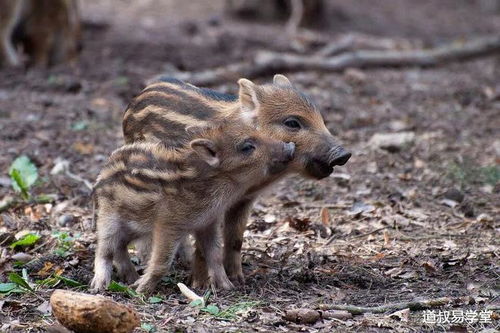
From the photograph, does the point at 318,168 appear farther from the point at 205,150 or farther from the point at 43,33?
the point at 43,33

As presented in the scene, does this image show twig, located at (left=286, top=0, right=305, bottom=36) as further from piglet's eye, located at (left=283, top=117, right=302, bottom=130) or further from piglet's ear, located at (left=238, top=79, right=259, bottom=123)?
piglet's eye, located at (left=283, top=117, right=302, bottom=130)

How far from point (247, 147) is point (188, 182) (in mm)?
414

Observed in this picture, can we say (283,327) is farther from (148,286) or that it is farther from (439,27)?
(439,27)

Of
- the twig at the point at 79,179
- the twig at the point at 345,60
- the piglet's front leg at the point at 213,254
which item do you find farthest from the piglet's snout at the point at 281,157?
the twig at the point at 345,60

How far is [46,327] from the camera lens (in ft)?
14.0

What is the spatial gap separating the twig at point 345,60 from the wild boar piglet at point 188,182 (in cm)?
556

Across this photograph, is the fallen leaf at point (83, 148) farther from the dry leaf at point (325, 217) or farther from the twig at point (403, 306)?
the twig at point (403, 306)

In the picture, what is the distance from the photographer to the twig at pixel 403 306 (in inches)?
186

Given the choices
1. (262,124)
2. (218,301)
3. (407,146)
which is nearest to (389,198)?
(407,146)

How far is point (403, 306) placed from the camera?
187 inches

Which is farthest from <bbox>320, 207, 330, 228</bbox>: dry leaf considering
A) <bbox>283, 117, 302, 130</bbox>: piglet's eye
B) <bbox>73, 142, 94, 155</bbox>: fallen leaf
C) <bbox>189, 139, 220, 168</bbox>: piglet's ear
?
<bbox>73, 142, 94, 155</bbox>: fallen leaf

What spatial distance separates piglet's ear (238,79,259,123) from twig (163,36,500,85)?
16.9ft

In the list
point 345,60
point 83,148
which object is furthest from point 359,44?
point 83,148

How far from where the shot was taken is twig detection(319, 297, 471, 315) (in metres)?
4.72
